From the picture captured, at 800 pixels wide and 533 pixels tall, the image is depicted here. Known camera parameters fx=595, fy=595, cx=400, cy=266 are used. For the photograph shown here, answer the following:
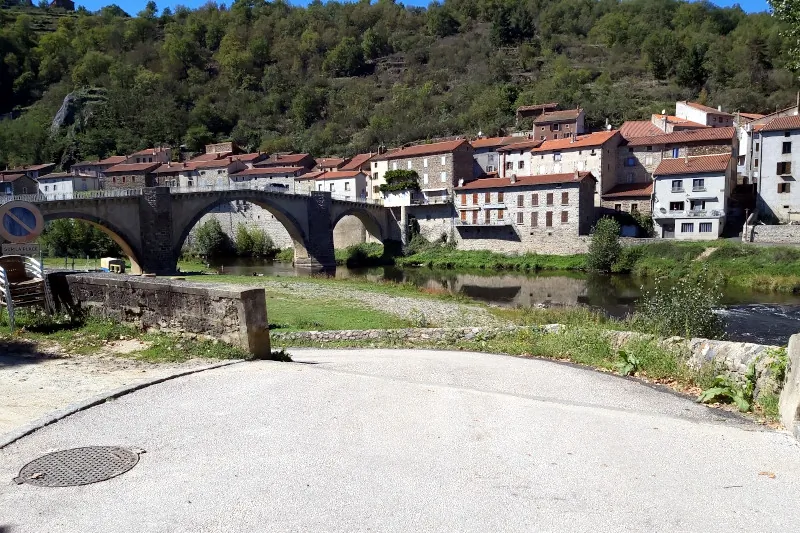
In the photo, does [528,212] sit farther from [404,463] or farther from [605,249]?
[404,463]

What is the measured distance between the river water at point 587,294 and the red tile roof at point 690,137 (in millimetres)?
17545

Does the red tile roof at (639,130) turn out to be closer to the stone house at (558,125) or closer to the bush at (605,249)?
the stone house at (558,125)

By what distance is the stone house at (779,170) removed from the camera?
148 ft

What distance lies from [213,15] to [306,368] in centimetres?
19791

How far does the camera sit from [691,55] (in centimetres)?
9750

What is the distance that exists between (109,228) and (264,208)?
16258 mm

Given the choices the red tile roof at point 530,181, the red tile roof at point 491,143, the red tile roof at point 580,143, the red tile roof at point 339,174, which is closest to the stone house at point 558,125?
the red tile roof at point 491,143

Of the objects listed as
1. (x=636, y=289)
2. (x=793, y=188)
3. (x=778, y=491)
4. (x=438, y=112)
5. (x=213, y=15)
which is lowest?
(x=636, y=289)

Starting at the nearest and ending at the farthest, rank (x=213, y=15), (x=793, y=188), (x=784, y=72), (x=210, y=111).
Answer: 1. (x=793, y=188)
2. (x=784, y=72)
3. (x=210, y=111)
4. (x=213, y=15)

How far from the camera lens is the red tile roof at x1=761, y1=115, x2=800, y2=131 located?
146 feet

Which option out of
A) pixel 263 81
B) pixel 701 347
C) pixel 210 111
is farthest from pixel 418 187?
pixel 263 81

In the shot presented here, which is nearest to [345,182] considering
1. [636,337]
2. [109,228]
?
[109,228]

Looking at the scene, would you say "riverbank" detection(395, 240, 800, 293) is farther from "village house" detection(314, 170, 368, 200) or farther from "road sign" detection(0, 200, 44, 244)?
"road sign" detection(0, 200, 44, 244)

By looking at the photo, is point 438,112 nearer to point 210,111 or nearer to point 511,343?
point 210,111
